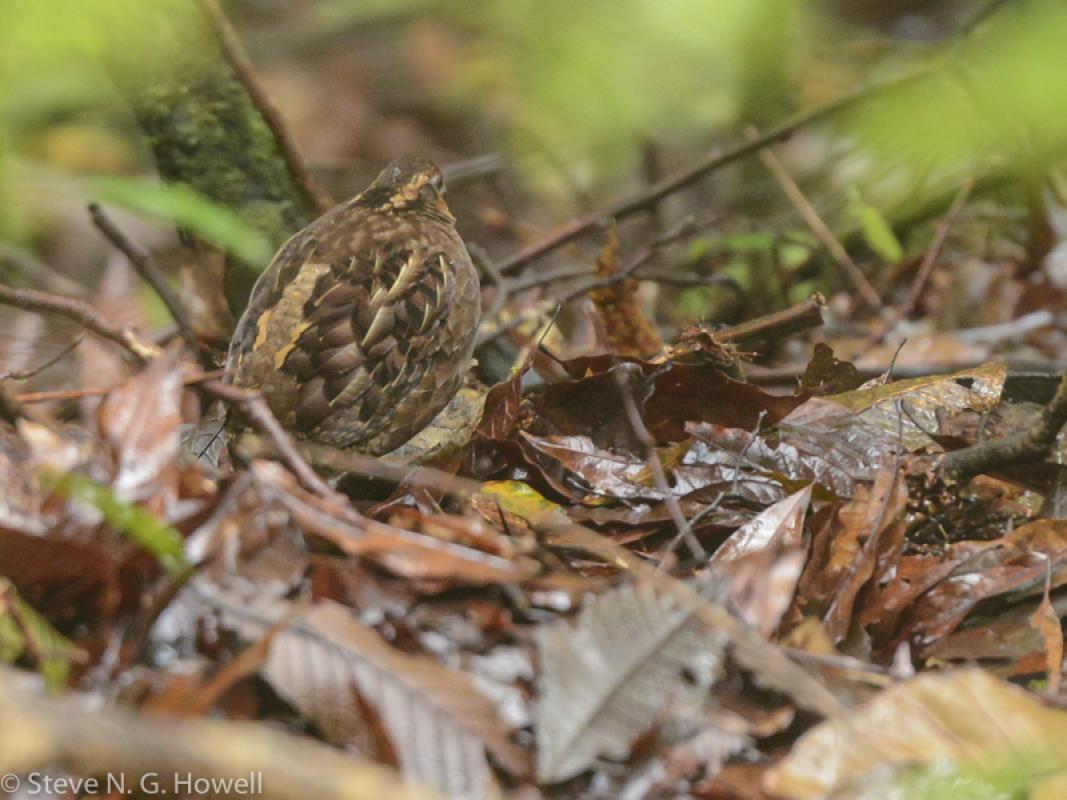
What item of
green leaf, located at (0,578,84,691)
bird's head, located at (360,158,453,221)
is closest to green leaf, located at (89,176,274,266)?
bird's head, located at (360,158,453,221)

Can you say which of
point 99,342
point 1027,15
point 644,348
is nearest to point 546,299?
point 644,348

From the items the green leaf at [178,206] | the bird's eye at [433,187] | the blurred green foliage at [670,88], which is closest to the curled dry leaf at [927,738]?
the blurred green foliage at [670,88]

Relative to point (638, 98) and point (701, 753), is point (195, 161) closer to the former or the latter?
point (638, 98)

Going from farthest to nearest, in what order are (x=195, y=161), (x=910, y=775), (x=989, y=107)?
(x=195, y=161), (x=989, y=107), (x=910, y=775)

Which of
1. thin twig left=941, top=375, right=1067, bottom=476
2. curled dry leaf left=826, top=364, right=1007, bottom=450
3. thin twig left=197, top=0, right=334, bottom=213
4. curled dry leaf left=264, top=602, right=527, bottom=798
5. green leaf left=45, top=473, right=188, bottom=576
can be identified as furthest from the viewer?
thin twig left=197, top=0, right=334, bottom=213

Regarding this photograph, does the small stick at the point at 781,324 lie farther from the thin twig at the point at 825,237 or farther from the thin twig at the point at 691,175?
the thin twig at the point at 825,237

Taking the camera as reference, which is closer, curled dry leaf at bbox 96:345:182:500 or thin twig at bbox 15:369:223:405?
curled dry leaf at bbox 96:345:182:500

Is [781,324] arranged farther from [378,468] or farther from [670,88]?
[670,88]

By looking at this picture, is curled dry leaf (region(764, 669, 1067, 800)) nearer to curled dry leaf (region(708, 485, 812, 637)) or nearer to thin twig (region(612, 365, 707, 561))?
curled dry leaf (region(708, 485, 812, 637))
